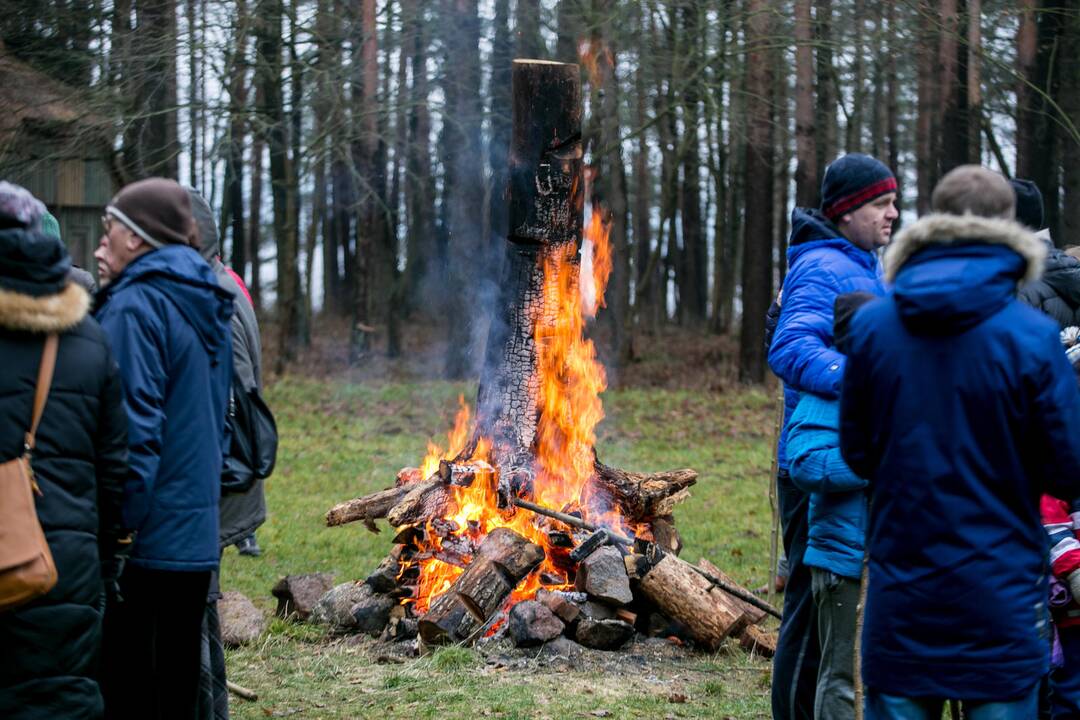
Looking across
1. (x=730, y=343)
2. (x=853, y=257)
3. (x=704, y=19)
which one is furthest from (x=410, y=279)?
(x=853, y=257)

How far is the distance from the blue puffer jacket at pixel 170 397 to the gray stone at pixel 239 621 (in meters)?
3.12

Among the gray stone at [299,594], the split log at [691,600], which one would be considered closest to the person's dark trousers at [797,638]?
the split log at [691,600]

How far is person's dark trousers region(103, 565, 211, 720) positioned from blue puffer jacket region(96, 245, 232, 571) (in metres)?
0.11

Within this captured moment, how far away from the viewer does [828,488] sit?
4.38m

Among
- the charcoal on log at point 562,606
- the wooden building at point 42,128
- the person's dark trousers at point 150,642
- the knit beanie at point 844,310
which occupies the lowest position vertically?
the charcoal on log at point 562,606

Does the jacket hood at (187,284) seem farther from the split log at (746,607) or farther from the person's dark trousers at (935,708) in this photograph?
the split log at (746,607)

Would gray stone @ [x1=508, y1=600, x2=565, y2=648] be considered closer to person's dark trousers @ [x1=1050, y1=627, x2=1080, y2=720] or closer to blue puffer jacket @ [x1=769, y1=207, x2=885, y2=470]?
blue puffer jacket @ [x1=769, y1=207, x2=885, y2=470]

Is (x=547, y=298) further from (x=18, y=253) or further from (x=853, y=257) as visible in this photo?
(x=18, y=253)

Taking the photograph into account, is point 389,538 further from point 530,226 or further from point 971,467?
point 971,467

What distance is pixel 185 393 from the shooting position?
165 inches

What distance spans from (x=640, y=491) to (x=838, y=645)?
3.47 m

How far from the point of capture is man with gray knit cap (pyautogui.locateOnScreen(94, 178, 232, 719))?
408 cm

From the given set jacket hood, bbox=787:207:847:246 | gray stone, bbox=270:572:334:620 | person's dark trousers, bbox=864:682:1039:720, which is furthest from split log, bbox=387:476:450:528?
person's dark trousers, bbox=864:682:1039:720

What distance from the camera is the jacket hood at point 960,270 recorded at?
3234 millimetres
